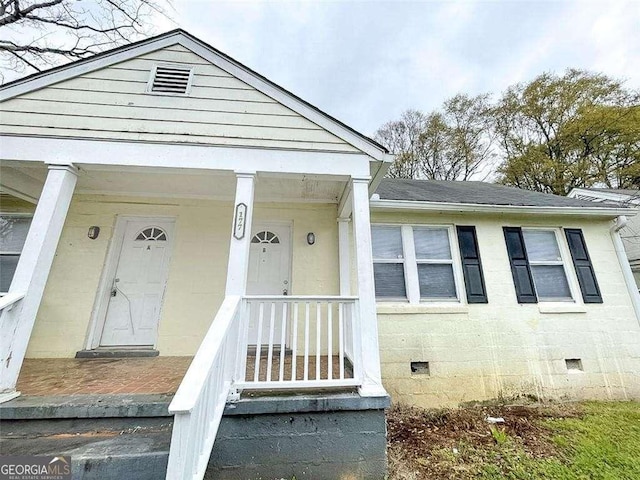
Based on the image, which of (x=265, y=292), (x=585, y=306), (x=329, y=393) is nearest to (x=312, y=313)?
(x=265, y=292)

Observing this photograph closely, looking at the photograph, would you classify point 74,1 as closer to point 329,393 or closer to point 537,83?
point 329,393

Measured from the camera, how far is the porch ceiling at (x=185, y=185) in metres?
3.54

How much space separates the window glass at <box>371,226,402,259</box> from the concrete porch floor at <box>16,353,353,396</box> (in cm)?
189

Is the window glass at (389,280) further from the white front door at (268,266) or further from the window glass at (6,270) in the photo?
the window glass at (6,270)

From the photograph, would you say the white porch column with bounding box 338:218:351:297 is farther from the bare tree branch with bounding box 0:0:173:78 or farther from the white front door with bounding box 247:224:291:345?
the bare tree branch with bounding box 0:0:173:78

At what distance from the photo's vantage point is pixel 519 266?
15.0 ft

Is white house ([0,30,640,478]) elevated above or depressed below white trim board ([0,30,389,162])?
below

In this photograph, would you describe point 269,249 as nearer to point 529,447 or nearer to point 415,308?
point 415,308

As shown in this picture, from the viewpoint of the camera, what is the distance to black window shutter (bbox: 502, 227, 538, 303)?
14.6ft

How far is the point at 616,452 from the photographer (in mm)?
2674

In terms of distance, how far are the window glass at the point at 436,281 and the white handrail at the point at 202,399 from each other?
128 inches

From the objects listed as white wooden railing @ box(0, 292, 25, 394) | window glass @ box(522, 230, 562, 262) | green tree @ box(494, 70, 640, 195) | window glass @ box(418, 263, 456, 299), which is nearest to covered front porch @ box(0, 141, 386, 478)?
white wooden railing @ box(0, 292, 25, 394)

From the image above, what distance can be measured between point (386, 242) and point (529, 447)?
3037mm

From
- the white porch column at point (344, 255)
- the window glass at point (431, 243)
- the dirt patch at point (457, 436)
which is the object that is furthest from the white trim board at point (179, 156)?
the dirt patch at point (457, 436)
